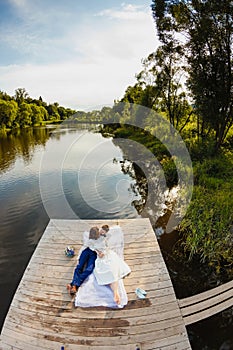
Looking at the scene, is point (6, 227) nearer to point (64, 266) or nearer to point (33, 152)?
point (64, 266)

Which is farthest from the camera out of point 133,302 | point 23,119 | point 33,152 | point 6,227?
point 23,119

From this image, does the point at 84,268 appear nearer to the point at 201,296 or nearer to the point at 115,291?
the point at 115,291

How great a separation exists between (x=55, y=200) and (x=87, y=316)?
6566 mm

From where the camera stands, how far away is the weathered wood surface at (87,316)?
3.35 meters

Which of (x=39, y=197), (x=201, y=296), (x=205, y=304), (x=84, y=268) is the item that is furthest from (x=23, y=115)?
(x=205, y=304)

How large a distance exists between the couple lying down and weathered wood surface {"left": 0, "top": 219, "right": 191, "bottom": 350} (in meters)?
0.13

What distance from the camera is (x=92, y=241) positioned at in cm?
498

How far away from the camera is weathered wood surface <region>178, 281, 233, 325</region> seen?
A: 3812 mm

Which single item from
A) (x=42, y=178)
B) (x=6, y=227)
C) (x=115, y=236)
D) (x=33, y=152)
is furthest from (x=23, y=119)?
(x=115, y=236)

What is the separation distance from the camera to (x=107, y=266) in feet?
14.3

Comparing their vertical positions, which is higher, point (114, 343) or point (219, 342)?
point (114, 343)

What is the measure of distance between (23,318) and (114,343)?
1.43m

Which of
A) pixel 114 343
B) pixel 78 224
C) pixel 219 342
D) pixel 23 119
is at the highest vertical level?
pixel 23 119

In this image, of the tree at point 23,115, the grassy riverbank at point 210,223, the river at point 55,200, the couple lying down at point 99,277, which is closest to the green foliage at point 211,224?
the grassy riverbank at point 210,223
